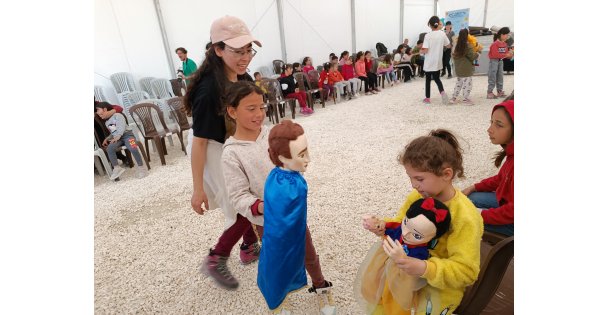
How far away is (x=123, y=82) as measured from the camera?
708 centimetres

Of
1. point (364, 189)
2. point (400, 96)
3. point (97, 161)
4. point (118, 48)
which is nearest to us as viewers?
point (364, 189)

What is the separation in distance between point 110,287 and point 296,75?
19.4ft

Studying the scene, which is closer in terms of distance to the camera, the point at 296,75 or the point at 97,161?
the point at 97,161

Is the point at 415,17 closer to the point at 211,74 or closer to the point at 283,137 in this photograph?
the point at 211,74

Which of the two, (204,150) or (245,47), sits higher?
(245,47)

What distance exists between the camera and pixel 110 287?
2256mm

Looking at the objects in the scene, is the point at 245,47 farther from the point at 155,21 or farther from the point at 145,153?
the point at 155,21

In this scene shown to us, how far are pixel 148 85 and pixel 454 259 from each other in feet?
26.1

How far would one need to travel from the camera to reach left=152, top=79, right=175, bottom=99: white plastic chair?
744cm

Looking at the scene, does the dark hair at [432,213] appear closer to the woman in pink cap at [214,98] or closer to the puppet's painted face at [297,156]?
the puppet's painted face at [297,156]

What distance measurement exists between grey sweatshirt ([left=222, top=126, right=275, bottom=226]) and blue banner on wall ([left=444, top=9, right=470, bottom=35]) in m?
11.8

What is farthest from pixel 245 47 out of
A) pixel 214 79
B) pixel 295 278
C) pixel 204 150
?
pixel 295 278

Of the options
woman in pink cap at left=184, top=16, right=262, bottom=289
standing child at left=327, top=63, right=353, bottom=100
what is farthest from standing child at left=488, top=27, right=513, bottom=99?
woman in pink cap at left=184, top=16, right=262, bottom=289

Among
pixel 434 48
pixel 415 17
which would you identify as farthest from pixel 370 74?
pixel 415 17
